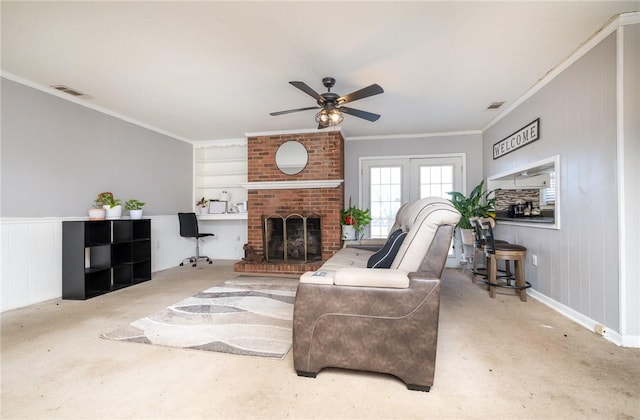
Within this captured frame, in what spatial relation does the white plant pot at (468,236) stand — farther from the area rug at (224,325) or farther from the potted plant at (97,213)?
the potted plant at (97,213)

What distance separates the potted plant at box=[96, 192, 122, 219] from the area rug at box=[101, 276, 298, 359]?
1573 millimetres

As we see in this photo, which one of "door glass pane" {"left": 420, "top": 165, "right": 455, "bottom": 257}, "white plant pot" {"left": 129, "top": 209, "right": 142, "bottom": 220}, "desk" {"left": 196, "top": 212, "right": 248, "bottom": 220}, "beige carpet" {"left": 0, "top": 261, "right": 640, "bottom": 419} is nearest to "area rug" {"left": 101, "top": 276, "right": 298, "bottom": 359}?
"beige carpet" {"left": 0, "top": 261, "right": 640, "bottom": 419}

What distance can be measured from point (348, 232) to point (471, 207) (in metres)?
1.91

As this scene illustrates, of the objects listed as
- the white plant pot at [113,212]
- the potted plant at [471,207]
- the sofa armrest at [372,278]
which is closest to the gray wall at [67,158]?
the white plant pot at [113,212]

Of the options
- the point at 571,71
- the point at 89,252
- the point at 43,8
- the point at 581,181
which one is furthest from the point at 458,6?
the point at 89,252

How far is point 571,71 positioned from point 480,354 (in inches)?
101

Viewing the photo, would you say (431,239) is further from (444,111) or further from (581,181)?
(444,111)

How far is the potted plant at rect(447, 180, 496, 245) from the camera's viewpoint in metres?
4.12

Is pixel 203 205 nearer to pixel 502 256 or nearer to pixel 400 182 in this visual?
pixel 400 182

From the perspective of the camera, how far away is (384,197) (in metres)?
5.19

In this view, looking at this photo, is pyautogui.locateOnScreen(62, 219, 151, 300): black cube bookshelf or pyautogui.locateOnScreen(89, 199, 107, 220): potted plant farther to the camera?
pyautogui.locateOnScreen(89, 199, 107, 220): potted plant

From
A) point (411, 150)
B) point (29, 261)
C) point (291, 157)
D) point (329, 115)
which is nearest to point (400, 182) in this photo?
point (411, 150)

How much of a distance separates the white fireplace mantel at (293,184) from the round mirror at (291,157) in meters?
0.22

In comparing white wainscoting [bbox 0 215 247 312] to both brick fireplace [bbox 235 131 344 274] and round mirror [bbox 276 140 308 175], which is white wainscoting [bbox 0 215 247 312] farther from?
round mirror [bbox 276 140 308 175]
